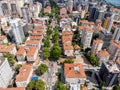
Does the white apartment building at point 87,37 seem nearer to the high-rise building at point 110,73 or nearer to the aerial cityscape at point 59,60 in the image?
the aerial cityscape at point 59,60

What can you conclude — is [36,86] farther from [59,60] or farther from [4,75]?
[59,60]

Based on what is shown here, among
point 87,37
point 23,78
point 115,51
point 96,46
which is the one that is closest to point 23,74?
point 23,78

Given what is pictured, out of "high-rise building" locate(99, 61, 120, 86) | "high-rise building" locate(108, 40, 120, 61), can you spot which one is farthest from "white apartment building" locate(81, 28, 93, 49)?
"high-rise building" locate(99, 61, 120, 86)

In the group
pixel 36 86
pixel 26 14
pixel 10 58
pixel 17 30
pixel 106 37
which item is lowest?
pixel 36 86

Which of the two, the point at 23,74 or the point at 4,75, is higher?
the point at 23,74

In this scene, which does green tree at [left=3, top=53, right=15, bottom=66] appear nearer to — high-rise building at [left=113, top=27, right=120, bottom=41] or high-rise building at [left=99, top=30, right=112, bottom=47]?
high-rise building at [left=99, top=30, right=112, bottom=47]

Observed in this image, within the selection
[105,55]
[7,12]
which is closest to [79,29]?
[105,55]

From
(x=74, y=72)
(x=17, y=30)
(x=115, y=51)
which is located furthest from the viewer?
(x=17, y=30)

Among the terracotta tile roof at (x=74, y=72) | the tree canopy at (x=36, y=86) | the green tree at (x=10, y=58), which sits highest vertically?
the terracotta tile roof at (x=74, y=72)

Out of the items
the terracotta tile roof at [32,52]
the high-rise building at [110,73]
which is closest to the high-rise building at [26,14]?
the terracotta tile roof at [32,52]
